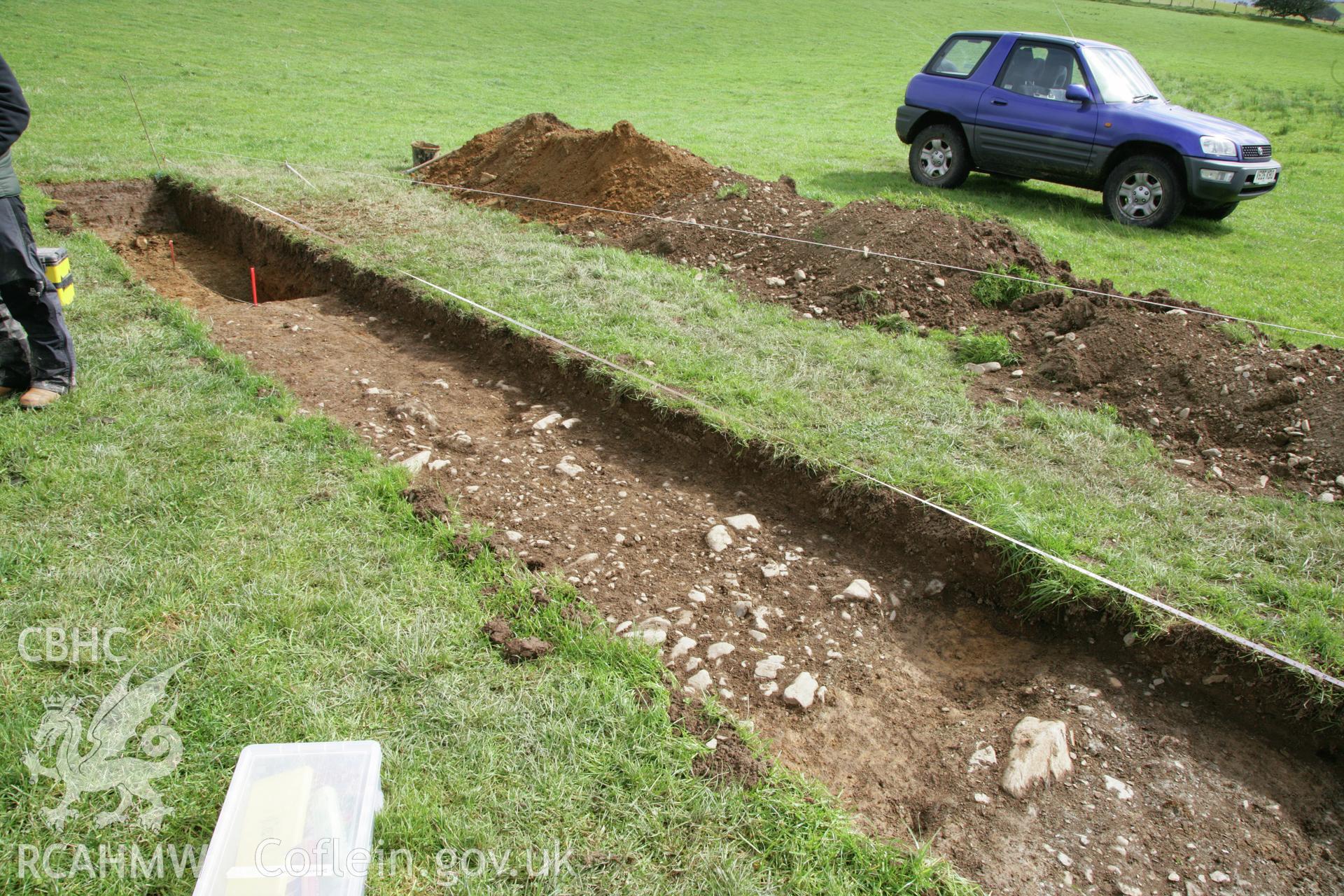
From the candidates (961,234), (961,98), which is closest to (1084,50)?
(961,98)

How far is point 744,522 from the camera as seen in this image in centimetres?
397

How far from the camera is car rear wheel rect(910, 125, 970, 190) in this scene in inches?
411

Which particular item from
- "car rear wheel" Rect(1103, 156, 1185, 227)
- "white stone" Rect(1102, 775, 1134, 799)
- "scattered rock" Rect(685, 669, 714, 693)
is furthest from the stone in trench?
"car rear wheel" Rect(1103, 156, 1185, 227)

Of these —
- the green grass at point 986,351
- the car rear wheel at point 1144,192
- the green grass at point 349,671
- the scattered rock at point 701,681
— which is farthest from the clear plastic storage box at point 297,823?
the car rear wheel at point 1144,192

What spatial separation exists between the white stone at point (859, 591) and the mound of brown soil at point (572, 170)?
586 cm

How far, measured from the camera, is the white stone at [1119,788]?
2686 millimetres

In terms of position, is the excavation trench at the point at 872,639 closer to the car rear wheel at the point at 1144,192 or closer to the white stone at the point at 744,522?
the white stone at the point at 744,522

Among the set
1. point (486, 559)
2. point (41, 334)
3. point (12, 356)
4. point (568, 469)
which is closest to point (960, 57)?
point (568, 469)

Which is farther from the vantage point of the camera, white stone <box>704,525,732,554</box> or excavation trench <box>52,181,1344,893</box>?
white stone <box>704,525,732,554</box>

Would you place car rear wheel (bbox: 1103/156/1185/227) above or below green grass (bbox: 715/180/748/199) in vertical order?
above

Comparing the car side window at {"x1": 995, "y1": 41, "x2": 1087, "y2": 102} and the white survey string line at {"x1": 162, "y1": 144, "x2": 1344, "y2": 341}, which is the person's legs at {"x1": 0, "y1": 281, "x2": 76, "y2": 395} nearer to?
the white survey string line at {"x1": 162, "y1": 144, "x2": 1344, "y2": 341}

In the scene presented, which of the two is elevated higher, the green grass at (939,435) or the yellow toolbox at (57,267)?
the yellow toolbox at (57,267)

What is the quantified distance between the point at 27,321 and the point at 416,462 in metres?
2.40

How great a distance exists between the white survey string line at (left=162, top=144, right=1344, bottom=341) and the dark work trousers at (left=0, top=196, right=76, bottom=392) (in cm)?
470
